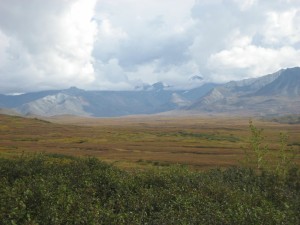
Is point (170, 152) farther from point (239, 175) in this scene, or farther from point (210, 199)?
point (210, 199)

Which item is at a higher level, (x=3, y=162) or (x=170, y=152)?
(x=3, y=162)

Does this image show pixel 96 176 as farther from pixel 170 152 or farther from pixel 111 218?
pixel 170 152

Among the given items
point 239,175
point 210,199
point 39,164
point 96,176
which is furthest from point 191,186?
point 39,164

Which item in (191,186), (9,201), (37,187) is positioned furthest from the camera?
(191,186)

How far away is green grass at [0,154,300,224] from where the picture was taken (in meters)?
27.7

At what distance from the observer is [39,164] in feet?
176

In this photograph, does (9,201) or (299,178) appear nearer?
(9,201)

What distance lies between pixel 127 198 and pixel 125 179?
7.24 meters

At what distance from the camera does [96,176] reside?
44.5 metres

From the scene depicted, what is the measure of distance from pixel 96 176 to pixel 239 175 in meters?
22.0

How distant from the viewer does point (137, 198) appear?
118ft

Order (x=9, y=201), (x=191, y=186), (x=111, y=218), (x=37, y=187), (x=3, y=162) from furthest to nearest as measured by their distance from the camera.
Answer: (x=3, y=162) < (x=191, y=186) < (x=37, y=187) < (x=9, y=201) < (x=111, y=218)

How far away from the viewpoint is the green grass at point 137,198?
2766 cm

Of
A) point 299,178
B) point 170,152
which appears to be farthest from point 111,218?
point 170,152
